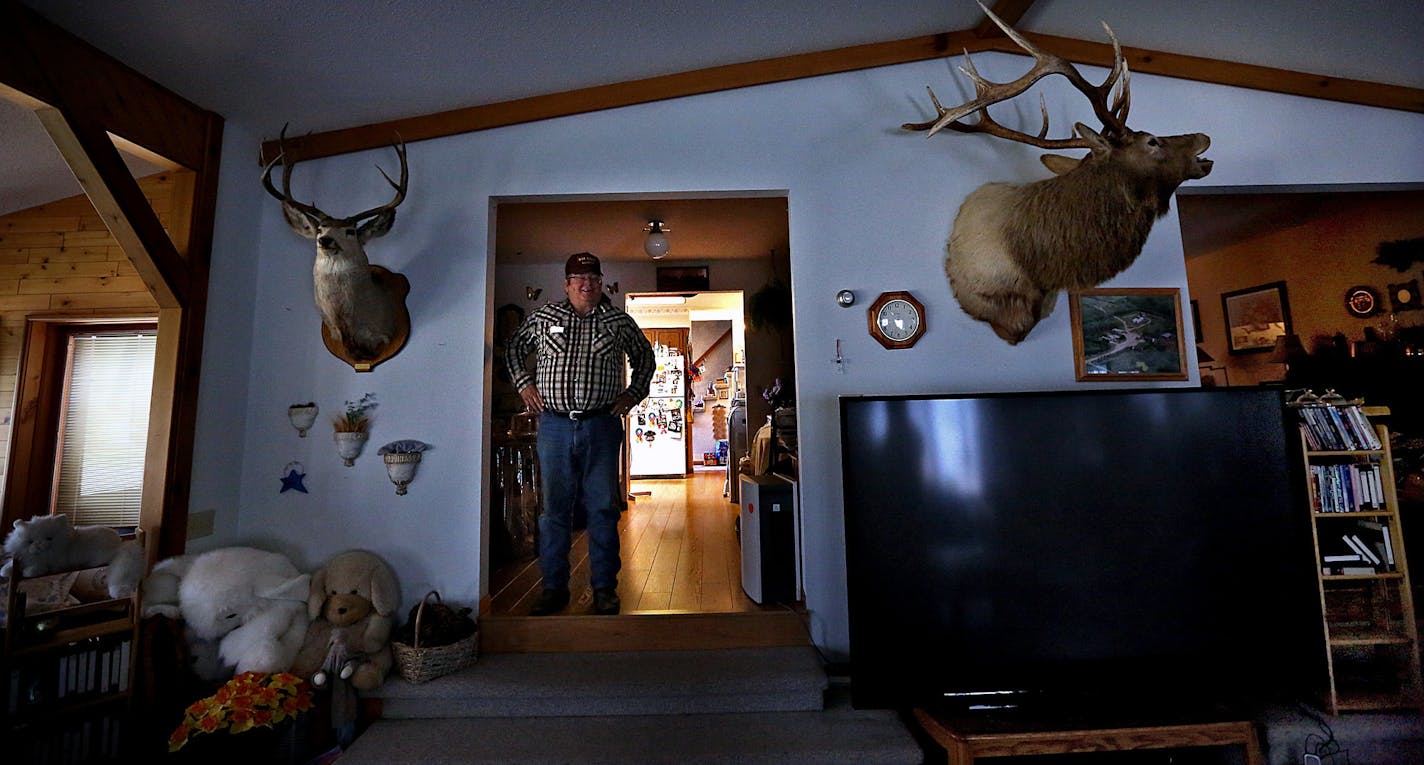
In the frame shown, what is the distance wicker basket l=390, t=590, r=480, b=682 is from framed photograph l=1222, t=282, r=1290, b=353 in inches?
217

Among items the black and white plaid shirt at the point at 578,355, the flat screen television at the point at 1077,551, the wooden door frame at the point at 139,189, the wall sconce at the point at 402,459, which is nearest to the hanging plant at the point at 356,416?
the wall sconce at the point at 402,459

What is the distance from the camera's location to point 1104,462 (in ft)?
6.16

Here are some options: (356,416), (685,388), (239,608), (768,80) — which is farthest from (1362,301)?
(685,388)

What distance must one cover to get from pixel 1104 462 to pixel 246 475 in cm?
345

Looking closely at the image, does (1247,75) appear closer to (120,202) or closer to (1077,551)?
(1077,551)

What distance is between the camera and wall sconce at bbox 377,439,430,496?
229cm

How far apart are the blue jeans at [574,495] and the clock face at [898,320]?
1307mm

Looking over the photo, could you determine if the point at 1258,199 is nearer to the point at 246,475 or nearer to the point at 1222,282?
the point at 1222,282

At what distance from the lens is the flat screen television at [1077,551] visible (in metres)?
1.82

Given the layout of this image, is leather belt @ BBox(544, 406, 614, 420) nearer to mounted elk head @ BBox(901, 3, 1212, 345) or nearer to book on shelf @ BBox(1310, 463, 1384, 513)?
mounted elk head @ BBox(901, 3, 1212, 345)

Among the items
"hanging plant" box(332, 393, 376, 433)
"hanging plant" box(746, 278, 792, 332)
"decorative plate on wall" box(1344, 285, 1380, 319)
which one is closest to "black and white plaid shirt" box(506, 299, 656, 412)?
"hanging plant" box(332, 393, 376, 433)

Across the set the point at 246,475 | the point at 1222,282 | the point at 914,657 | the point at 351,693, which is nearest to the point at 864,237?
the point at 914,657

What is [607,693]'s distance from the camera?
1987 millimetres

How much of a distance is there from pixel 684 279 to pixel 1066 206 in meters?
3.41
